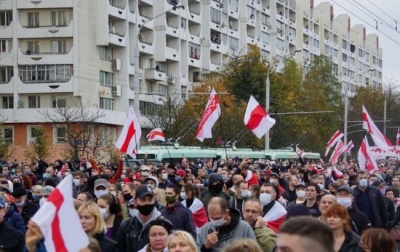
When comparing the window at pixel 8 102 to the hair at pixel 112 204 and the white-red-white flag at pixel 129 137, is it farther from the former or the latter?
the hair at pixel 112 204

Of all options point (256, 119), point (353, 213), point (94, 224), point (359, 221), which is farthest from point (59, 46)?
point (94, 224)

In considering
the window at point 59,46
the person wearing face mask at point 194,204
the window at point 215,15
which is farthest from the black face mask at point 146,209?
the window at point 215,15

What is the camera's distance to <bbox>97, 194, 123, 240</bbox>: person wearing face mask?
376 inches

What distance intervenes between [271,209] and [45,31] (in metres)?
46.6

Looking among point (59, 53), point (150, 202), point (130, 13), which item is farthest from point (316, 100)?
point (150, 202)

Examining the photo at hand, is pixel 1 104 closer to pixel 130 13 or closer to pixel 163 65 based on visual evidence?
pixel 130 13

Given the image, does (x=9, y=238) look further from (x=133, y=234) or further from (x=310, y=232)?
(x=310, y=232)

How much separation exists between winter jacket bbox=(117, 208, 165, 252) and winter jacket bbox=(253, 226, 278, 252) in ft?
3.37

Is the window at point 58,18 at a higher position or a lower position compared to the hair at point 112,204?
higher

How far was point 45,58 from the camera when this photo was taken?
55.5 meters

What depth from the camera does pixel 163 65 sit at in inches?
2662

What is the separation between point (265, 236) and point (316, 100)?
2865 inches

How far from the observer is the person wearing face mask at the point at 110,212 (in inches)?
376

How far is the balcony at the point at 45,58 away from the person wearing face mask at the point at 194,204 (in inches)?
1718
